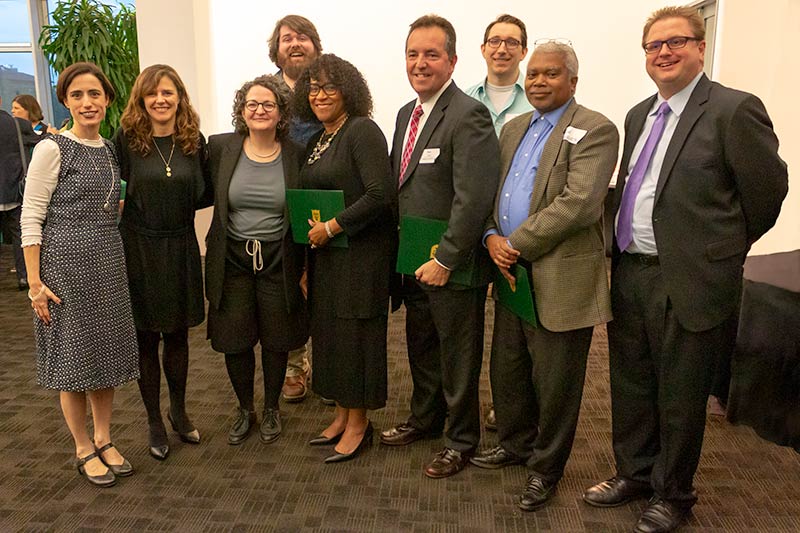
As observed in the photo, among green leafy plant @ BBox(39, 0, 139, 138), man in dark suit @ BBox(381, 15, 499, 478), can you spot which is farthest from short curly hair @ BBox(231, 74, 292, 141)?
green leafy plant @ BBox(39, 0, 139, 138)

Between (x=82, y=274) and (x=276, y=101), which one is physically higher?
(x=276, y=101)

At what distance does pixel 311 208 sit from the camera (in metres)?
2.47

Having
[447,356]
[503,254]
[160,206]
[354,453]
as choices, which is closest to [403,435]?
[354,453]

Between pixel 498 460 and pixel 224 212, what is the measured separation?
1540 mm

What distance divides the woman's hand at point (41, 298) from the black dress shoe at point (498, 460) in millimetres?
1773

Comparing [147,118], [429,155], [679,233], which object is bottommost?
[679,233]

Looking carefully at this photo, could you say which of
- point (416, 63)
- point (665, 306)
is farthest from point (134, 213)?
point (665, 306)

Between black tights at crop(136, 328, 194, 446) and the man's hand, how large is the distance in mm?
1089

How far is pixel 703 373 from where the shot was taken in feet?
6.68

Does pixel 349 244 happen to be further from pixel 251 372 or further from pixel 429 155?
pixel 251 372

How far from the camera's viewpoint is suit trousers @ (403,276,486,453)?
2.42 m

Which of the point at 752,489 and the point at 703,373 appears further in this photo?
the point at 752,489

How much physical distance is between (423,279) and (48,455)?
185cm

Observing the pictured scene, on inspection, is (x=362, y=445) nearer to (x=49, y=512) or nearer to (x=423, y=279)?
(x=423, y=279)
